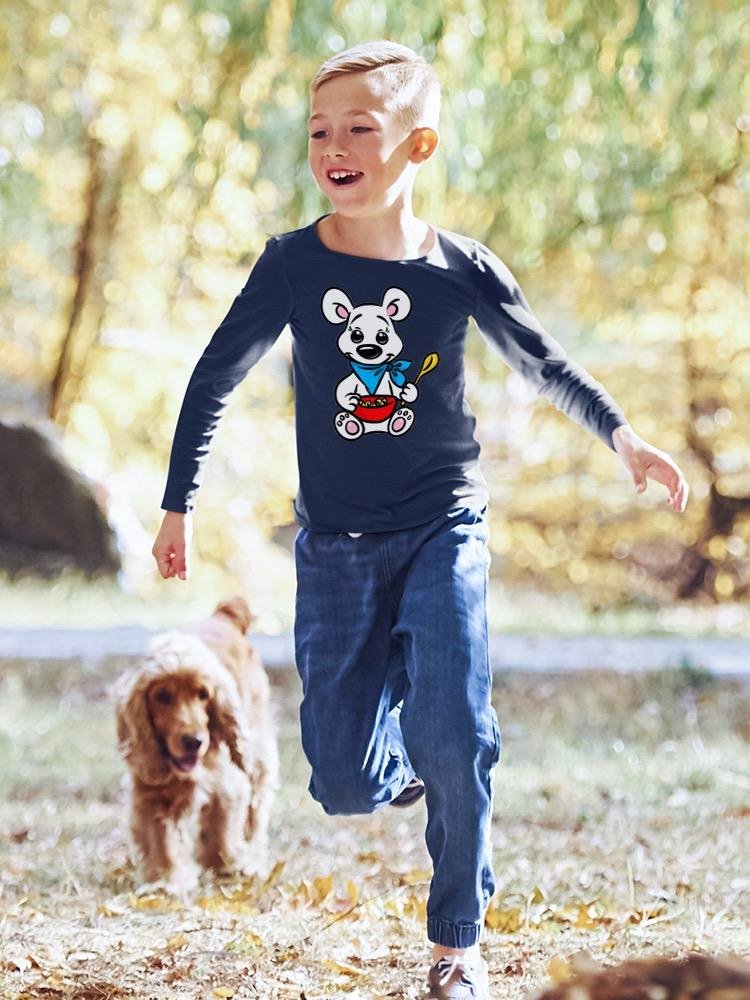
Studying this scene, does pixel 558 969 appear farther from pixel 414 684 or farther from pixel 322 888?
pixel 322 888

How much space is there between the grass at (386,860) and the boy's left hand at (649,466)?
35.4 inches

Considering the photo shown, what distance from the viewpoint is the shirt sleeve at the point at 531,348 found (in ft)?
8.84

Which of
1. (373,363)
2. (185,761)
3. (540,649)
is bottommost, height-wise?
(185,761)

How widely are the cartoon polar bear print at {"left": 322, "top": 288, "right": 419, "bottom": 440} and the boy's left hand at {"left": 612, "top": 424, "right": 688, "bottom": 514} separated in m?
0.41

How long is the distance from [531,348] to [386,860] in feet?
5.94

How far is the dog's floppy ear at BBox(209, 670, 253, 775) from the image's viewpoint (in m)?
3.44

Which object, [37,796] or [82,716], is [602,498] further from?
[37,796]

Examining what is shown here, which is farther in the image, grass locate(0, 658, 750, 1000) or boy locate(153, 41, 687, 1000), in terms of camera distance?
grass locate(0, 658, 750, 1000)

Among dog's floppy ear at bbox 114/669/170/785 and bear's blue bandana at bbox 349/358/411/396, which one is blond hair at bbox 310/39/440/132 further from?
dog's floppy ear at bbox 114/669/170/785

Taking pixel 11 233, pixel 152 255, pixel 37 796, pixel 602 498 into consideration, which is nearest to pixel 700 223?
pixel 602 498

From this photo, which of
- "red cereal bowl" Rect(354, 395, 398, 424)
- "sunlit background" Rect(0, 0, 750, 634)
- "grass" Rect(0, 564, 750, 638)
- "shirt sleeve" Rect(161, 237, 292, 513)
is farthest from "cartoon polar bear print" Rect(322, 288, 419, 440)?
"grass" Rect(0, 564, 750, 638)

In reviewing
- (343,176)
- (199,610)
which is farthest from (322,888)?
(199,610)

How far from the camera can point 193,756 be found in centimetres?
A: 336

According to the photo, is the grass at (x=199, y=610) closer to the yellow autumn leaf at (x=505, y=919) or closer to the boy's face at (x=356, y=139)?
the yellow autumn leaf at (x=505, y=919)
